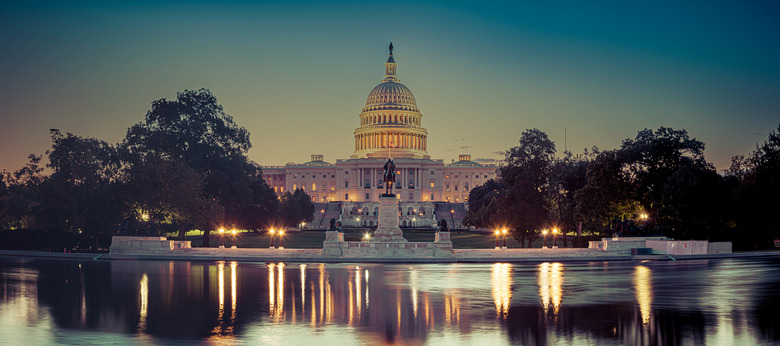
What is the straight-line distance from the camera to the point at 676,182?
182 feet

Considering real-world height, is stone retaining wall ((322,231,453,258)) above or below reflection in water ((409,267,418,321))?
above

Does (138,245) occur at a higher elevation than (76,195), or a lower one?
lower

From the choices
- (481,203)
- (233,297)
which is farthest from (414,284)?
(481,203)

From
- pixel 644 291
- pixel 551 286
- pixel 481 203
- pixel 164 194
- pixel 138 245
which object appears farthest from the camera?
pixel 481 203

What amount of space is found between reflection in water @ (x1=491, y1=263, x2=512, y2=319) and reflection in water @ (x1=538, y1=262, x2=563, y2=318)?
1.09 m

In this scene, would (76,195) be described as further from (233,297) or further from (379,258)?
(233,297)

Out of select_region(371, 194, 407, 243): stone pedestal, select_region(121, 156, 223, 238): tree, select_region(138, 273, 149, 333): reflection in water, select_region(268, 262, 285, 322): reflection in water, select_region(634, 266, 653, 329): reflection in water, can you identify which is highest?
select_region(121, 156, 223, 238): tree

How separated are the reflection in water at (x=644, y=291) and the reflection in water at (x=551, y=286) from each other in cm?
229

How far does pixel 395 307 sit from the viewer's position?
22703mm

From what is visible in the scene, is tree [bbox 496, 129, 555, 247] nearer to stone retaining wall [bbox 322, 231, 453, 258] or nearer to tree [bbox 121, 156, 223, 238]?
stone retaining wall [bbox 322, 231, 453, 258]

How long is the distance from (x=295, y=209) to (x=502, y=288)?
292 feet

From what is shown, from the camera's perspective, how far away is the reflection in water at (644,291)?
20484 millimetres

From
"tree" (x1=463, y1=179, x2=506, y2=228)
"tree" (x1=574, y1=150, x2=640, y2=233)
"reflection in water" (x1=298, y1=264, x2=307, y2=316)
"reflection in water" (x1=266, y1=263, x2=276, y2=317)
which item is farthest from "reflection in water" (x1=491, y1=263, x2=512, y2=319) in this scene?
"tree" (x1=463, y1=179, x2=506, y2=228)

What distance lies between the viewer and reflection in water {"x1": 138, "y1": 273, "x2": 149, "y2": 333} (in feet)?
63.6
